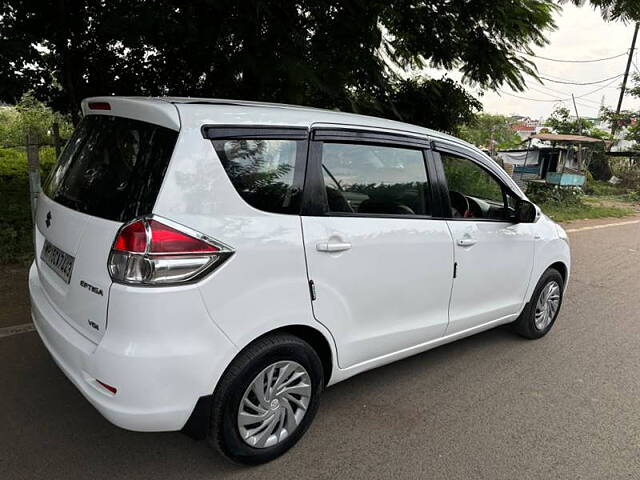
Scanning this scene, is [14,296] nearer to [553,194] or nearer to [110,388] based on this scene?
[110,388]

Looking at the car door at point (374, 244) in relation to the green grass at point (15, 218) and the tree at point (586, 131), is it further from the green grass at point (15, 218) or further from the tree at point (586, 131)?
the tree at point (586, 131)

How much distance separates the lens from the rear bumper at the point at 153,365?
208 cm

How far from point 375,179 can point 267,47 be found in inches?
114

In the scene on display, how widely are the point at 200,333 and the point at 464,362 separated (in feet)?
7.80

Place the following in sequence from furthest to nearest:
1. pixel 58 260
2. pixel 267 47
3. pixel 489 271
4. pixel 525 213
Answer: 1. pixel 267 47
2. pixel 525 213
3. pixel 489 271
4. pixel 58 260

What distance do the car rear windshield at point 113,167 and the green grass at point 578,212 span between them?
35.8ft

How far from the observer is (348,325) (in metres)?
2.75

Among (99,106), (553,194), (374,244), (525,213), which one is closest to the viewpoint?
(99,106)

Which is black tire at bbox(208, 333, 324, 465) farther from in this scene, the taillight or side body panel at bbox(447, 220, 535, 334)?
side body panel at bbox(447, 220, 535, 334)

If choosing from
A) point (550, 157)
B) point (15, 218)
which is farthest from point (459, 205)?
point (550, 157)

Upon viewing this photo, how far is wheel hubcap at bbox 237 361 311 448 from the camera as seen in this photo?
2.44m

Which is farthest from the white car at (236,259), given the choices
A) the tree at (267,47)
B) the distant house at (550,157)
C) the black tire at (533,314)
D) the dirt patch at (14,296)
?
the distant house at (550,157)

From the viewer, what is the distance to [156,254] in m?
2.09

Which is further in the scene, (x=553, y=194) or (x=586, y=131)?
(x=586, y=131)
